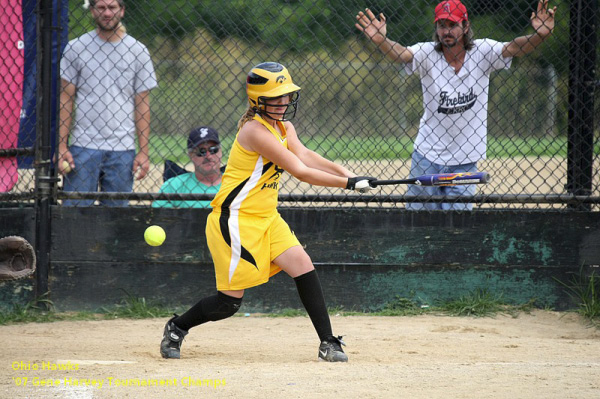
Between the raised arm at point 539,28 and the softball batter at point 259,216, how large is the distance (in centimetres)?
181

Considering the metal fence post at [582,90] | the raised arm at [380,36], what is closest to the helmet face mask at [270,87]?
the raised arm at [380,36]

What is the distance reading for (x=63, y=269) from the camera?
215 inches

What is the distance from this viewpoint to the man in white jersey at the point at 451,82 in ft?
17.5

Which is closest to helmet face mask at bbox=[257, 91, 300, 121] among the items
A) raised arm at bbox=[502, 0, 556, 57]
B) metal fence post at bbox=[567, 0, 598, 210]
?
raised arm at bbox=[502, 0, 556, 57]

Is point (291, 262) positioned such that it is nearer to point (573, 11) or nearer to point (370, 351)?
point (370, 351)

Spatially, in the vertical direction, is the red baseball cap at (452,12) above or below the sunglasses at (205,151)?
above

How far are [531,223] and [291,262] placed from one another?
204 centimetres

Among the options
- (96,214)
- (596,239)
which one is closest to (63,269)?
(96,214)

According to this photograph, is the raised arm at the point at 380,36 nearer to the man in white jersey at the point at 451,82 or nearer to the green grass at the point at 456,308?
the man in white jersey at the point at 451,82

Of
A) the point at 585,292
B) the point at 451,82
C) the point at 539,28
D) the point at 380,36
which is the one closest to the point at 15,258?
the point at 380,36

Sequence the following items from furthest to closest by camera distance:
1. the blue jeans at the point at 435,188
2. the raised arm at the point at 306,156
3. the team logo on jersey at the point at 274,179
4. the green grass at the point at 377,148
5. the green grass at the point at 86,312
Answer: the green grass at the point at 377,148 → the blue jeans at the point at 435,188 → the green grass at the point at 86,312 → the raised arm at the point at 306,156 → the team logo on jersey at the point at 274,179

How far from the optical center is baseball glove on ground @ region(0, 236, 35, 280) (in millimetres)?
3629

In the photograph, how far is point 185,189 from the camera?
227 inches

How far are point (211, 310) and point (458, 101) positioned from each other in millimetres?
2384
